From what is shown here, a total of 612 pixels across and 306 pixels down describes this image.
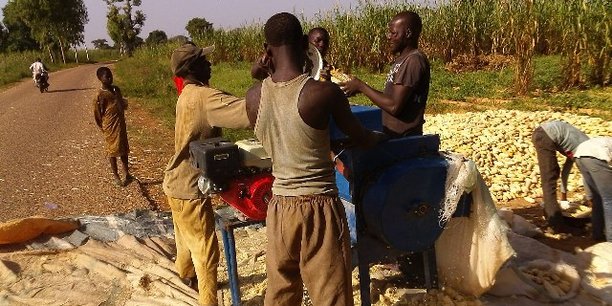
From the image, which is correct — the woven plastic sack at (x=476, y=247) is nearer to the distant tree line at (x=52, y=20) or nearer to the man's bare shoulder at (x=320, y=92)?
the man's bare shoulder at (x=320, y=92)

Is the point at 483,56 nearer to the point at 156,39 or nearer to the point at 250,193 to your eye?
the point at 250,193

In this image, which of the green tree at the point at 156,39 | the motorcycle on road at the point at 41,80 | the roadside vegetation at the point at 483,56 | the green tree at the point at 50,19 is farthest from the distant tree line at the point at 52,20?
the motorcycle on road at the point at 41,80

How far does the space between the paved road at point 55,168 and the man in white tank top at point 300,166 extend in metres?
3.88

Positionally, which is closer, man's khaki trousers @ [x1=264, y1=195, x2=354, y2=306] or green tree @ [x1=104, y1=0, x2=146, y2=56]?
man's khaki trousers @ [x1=264, y1=195, x2=354, y2=306]

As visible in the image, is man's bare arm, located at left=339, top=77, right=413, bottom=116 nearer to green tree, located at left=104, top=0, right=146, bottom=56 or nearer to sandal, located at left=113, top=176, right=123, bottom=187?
sandal, located at left=113, top=176, right=123, bottom=187

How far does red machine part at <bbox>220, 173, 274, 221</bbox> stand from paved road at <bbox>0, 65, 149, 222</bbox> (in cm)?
328

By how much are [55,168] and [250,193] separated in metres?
6.00

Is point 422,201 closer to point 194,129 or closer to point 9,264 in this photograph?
point 194,129

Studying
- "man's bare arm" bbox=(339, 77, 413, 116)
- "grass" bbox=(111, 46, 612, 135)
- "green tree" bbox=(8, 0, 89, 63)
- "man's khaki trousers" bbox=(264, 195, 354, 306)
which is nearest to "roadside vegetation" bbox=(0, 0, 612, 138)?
"grass" bbox=(111, 46, 612, 135)

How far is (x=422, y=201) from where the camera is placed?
269 centimetres

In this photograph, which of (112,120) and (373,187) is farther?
(112,120)

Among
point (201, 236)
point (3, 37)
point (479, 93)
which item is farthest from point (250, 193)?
point (3, 37)

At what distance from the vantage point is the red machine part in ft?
9.26

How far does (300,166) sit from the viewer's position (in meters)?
2.21
